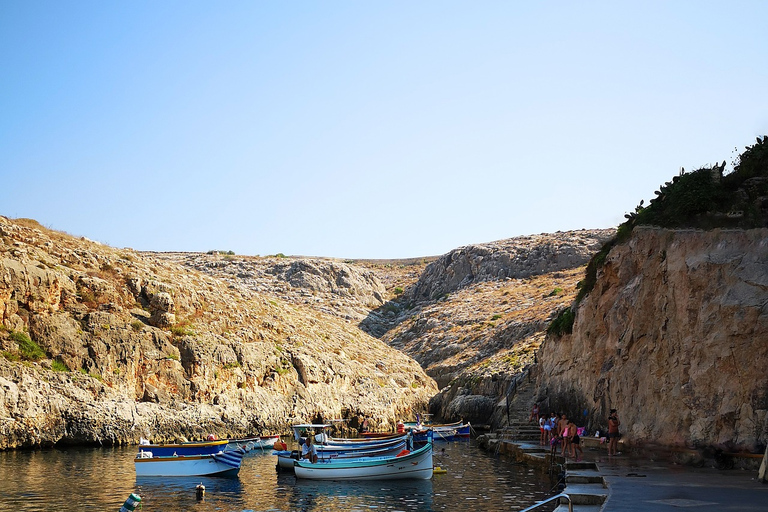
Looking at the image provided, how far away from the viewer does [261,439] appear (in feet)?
154

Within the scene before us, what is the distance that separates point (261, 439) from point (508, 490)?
24944 mm

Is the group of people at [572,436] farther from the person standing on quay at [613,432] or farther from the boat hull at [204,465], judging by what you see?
the boat hull at [204,465]

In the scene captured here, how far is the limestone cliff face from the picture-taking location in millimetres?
23188

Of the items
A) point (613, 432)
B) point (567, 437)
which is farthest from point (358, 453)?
point (613, 432)

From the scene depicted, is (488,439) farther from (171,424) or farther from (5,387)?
(5,387)

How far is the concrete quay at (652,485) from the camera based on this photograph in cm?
1512

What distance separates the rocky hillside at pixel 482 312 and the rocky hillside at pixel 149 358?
26.0 ft

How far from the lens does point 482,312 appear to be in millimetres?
89938

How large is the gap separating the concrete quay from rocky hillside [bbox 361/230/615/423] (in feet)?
112

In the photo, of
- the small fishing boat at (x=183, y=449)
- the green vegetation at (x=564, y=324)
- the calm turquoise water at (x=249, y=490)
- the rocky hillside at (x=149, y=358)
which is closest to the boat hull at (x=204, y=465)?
the small fishing boat at (x=183, y=449)

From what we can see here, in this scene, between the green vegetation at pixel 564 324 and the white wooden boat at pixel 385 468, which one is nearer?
the white wooden boat at pixel 385 468

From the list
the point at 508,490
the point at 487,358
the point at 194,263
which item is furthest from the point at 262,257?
the point at 508,490

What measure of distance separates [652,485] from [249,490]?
16842 mm

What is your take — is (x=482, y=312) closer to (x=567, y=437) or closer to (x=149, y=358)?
(x=149, y=358)
